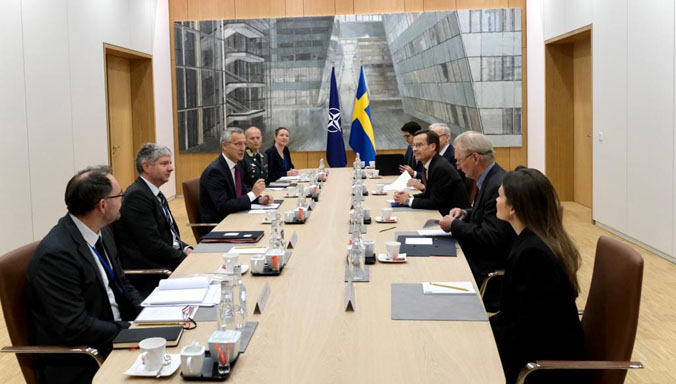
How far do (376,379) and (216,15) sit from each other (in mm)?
10075

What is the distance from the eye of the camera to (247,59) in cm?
1126

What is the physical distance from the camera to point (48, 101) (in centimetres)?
732

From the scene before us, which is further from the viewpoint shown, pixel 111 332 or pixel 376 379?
pixel 111 332

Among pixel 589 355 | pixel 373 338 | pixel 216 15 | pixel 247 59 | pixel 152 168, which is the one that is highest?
pixel 216 15

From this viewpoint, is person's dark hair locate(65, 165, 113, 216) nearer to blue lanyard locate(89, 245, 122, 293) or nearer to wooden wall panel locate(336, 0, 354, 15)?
blue lanyard locate(89, 245, 122, 293)

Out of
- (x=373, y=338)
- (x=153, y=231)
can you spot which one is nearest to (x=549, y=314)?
(x=373, y=338)

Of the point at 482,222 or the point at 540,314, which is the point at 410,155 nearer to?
the point at 482,222

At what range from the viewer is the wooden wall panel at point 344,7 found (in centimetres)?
1113

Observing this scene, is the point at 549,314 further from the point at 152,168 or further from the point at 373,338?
the point at 152,168

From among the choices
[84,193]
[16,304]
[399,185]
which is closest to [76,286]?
[16,304]

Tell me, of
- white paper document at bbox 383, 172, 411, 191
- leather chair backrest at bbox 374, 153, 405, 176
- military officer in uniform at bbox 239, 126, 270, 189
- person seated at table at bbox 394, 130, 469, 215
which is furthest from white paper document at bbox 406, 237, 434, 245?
leather chair backrest at bbox 374, 153, 405, 176

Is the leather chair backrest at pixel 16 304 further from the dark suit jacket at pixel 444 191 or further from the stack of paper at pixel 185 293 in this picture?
the dark suit jacket at pixel 444 191

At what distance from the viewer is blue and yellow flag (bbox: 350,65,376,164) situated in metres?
11.0

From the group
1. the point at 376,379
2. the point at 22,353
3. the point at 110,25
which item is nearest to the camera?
the point at 376,379
